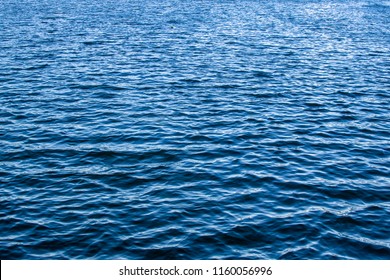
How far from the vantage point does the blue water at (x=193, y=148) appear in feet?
74.4

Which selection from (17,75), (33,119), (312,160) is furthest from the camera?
(17,75)

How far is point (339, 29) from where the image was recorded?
245ft

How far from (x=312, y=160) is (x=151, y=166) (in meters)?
9.72

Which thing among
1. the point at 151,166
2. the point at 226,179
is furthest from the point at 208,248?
the point at 151,166

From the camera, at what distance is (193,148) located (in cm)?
3181

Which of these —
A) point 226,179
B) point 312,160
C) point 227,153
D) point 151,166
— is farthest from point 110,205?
point 312,160

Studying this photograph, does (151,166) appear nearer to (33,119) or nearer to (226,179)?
(226,179)

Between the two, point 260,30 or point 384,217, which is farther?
point 260,30

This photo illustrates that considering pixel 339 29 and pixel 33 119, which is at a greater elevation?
pixel 339 29

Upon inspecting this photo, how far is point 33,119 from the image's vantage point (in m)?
36.5

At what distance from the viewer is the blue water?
22.7m

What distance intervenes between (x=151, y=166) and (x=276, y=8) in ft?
259
